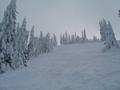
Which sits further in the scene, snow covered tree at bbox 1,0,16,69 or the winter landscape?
snow covered tree at bbox 1,0,16,69

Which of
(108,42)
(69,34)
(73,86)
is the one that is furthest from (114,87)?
(69,34)

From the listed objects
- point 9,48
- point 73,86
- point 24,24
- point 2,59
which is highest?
point 24,24

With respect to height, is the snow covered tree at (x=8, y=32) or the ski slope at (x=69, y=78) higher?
the snow covered tree at (x=8, y=32)

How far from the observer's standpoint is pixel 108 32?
41.8m

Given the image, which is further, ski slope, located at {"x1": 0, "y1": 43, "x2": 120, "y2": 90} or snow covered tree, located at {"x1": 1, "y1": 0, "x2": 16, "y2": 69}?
snow covered tree, located at {"x1": 1, "y1": 0, "x2": 16, "y2": 69}

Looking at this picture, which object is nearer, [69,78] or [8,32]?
[69,78]

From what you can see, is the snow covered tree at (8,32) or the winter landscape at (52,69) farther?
the snow covered tree at (8,32)

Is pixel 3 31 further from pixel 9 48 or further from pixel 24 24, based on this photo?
pixel 24 24

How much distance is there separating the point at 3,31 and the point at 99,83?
64.5ft

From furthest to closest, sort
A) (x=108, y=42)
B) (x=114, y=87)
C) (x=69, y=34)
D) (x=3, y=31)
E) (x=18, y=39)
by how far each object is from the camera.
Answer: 1. (x=69, y=34)
2. (x=18, y=39)
3. (x=108, y=42)
4. (x=3, y=31)
5. (x=114, y=87)

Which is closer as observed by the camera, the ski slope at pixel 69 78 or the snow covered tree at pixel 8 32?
the ski slope at pixel 69 78

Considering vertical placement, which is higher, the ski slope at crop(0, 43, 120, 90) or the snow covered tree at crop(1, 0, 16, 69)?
the snow covered tree at crop(1, 0, 16, 69)

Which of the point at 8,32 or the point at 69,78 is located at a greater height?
the point at 8,32

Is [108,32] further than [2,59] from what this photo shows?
Yes
